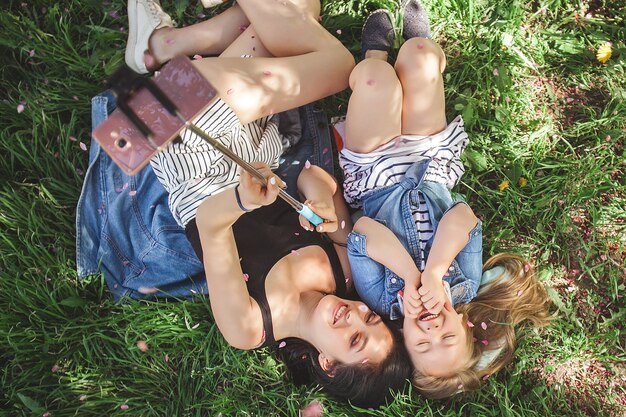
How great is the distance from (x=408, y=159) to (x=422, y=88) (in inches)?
12.8

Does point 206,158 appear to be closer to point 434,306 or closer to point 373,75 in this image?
point 373,75

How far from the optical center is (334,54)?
8.46ft

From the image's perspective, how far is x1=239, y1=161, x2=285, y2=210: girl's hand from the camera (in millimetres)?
1754

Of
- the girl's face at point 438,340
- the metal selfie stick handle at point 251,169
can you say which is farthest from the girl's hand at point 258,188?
the girl's face at point 438,340

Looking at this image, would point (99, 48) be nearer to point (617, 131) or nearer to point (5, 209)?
point (5, 209)

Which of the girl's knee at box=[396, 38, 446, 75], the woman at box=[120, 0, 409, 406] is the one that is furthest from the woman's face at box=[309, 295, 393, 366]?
the girl's knee at box=[396, 38, 446, 75]

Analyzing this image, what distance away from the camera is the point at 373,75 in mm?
2469

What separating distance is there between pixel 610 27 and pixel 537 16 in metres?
0.36

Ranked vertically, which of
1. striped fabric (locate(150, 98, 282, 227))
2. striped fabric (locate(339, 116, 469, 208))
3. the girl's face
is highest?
striped fabric (locate(150, 98, 282, 227))

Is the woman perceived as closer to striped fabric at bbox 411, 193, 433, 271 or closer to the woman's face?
the woman's face

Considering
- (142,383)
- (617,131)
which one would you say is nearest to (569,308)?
(617,131)

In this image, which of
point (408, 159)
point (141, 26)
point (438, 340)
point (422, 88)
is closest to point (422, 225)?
point (408, 159)

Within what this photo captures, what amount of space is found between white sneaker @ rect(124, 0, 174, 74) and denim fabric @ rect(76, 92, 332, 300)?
0.23m

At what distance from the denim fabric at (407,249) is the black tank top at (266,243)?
0.16 m
